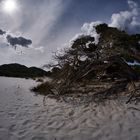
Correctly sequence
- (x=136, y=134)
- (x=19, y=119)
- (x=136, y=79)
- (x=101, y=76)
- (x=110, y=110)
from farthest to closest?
(x=101, y=76)
(x=136, y=79)
(x=110, y=110)
(x=19, y=119)
(x=136, y=134)

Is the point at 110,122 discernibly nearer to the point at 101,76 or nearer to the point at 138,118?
the point at 138,118

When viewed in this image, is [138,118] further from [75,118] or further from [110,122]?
[75,118]

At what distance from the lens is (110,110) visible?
599 centimetres

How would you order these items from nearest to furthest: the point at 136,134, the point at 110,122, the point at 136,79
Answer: the point at 136,134
the point at 110,122
the point at 136,79

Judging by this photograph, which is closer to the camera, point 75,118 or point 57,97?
point 75,118

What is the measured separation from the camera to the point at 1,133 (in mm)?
4098

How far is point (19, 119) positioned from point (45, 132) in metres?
1.35

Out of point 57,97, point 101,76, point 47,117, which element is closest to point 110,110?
point 47,117

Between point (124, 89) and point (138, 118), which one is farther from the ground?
point (124, 89)

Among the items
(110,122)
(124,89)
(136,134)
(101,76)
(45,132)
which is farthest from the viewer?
(101,76)

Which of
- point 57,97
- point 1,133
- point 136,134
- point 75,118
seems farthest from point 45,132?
point 57,97

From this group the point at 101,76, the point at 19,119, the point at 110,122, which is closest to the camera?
the point at 110,122

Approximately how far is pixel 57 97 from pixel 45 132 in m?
5.19

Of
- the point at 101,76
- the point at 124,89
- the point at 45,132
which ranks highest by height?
the point at 101,76
